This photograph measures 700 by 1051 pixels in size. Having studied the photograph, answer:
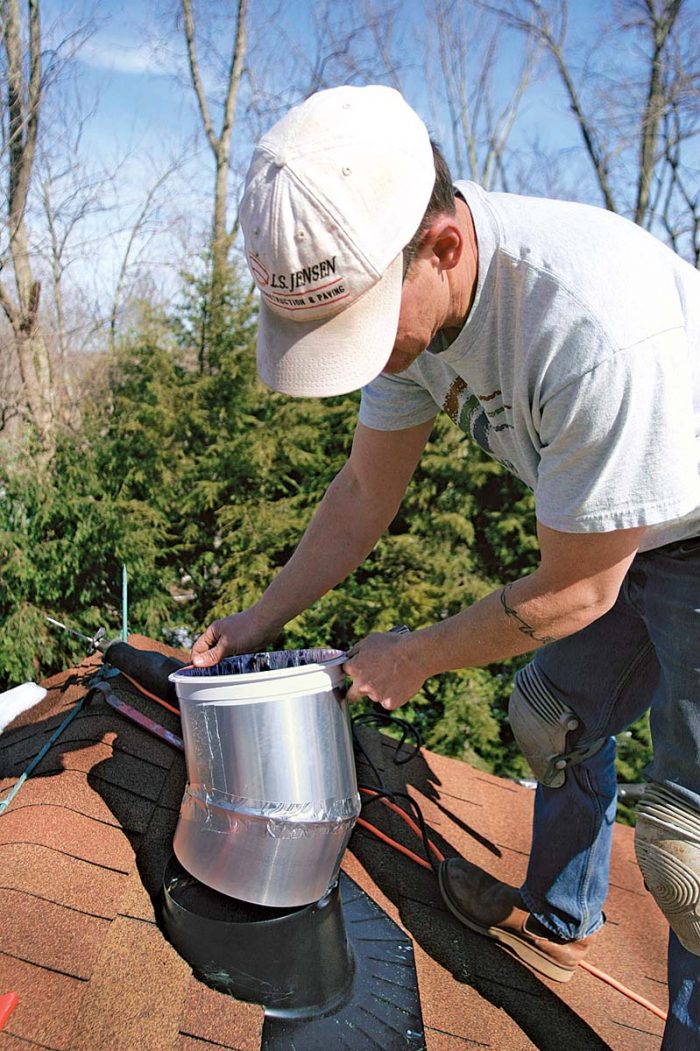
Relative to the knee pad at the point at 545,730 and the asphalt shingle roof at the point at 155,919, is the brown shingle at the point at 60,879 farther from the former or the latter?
the knee pad at the point at 545,730

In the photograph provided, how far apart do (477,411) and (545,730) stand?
813 mm

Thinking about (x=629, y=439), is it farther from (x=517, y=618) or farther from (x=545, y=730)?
(x=545, y=730)

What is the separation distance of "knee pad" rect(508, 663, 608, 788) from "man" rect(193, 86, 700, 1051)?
25 cm

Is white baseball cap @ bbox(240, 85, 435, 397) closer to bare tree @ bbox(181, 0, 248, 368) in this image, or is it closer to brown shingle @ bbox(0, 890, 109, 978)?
brown shingle @ bbox(0, 890, 109, 978)

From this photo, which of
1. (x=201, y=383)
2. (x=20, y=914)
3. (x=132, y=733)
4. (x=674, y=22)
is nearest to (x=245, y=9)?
(x=674, y=22)

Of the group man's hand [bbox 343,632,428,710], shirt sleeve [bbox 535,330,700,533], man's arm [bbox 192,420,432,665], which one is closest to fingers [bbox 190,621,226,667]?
man's arm [bbox 192,420,432,665]

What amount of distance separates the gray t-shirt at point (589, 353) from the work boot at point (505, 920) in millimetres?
1233

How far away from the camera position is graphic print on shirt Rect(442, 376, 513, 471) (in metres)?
1.55

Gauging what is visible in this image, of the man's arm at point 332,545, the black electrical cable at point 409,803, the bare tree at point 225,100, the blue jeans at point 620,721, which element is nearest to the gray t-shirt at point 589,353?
the blue jeans at point 620,721

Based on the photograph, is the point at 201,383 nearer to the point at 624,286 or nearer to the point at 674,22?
the point at 624,286

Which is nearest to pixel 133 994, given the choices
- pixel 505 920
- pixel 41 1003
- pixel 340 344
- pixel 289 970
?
pixel 41 1003

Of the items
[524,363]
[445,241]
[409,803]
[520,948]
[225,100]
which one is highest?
[225,100]

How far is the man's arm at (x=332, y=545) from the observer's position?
6.53 feet

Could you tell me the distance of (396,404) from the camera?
74.2 inches
